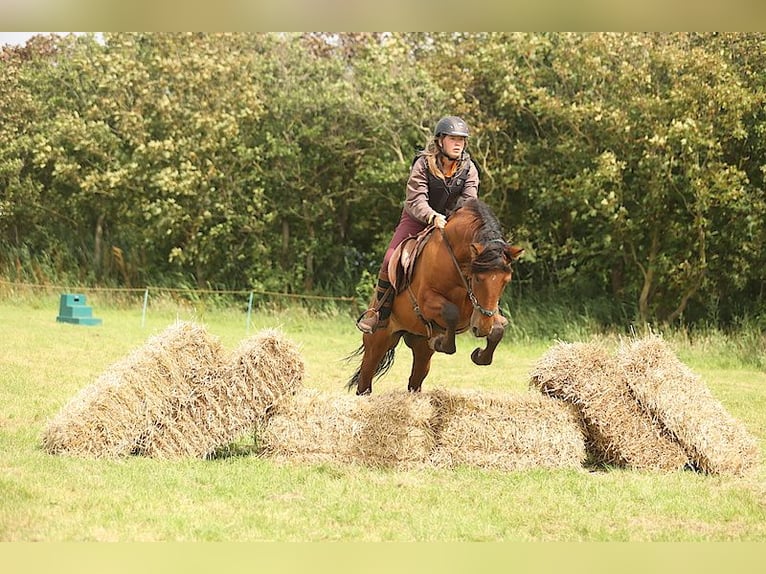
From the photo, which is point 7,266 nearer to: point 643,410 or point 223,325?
point 223,325

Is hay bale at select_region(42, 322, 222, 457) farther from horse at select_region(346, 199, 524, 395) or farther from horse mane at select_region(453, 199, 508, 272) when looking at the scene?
horse mane at select_region(453, 199, 508, 272)

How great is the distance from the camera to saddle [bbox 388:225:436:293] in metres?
5.23

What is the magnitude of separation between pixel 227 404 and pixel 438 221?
149cm

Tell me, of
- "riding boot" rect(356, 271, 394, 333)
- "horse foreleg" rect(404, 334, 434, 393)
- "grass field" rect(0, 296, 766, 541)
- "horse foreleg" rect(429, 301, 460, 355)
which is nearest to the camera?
"grass field" rect(0, 296, 766, 541)

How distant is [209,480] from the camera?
4738 millimetres

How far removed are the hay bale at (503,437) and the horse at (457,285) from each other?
0.42 meters

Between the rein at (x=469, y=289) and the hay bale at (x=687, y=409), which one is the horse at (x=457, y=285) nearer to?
the rein at (x=469, y=289)

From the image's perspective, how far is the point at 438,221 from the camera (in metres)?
4.99

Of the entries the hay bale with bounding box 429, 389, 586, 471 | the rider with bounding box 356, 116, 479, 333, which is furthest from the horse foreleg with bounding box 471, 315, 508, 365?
the rider with bounding box 356, 116, 479, 333

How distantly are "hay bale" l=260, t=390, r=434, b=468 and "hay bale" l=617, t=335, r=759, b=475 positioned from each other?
3.91 ft

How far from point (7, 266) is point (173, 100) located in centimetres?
361

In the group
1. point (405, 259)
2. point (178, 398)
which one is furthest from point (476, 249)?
point (178, 398)

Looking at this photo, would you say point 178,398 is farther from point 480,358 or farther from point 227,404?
point 480,358

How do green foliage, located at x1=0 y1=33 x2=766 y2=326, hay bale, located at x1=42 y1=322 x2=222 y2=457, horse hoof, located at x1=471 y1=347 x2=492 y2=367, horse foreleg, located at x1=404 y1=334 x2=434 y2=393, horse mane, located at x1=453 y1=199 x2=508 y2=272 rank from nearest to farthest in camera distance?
1. horse mane, located at x1=453 y1=199 x2=508 y2=272
2. horse hoof, located at x1=471 y1=347 x2=492 y2=367
3. hay bale, located at x1=42 y1=322 x2=222 y2=457
4. horse foreleg, located at x1=404 y1=334 x2=434 y2=393
5. green foliage, located at x1=0 y1=33 x2=766 y2=326
